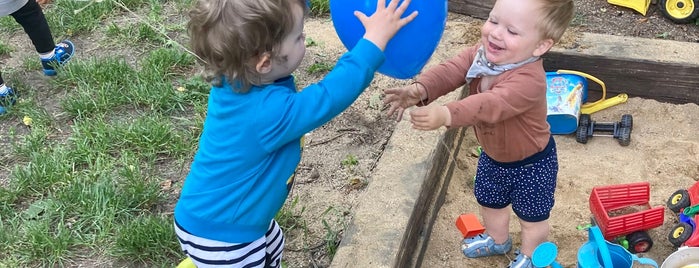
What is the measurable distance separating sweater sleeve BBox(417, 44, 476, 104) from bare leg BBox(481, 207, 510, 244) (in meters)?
0.59

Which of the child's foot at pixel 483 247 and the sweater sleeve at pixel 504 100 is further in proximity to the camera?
the child's foot at pixel 483 247

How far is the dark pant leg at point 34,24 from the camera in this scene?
Answer: 408 centimetres

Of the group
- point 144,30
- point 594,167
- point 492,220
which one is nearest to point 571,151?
point 594,167

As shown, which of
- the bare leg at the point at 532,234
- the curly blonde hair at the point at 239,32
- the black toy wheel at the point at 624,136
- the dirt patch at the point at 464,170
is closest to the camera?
the curly blonde hair at the point at 239,32

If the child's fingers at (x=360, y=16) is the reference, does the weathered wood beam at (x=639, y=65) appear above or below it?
below

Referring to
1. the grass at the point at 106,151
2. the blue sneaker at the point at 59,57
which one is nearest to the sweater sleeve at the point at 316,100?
the grass at the point at 106,151

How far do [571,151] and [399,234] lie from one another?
128 cm

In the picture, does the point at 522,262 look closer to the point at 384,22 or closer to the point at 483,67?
the point at 483,67

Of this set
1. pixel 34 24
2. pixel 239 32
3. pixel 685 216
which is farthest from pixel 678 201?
pixel 34 24

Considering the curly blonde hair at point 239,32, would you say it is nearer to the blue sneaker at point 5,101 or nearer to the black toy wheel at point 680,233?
the black toy wheel at point 680,233

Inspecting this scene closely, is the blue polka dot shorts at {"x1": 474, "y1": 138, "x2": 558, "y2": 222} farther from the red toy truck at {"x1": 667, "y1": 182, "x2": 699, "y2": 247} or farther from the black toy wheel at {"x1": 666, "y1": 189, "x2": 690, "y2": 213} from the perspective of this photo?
the black toy wheel at {"x1": 666, "y1": 189, "x2": 690, "y2": 213}

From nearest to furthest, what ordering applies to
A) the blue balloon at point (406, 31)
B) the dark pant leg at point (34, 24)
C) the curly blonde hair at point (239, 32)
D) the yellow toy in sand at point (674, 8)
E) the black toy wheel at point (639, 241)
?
the curly blonde hair at point (239, 32)
the blue balloon at point (406, 31)
the black toy wheel at point (639, 241)
the dark pant leg at point (34, 24)
the yellow toy in sand at point (674, 8)

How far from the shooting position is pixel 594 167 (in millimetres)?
3295

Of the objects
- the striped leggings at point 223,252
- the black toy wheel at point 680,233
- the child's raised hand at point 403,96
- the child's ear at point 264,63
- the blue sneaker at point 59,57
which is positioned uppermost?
the child's ear at point 264,63
